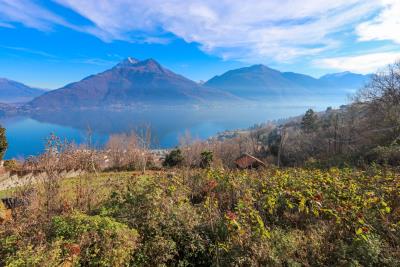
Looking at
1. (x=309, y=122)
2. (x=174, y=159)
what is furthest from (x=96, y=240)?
(x=309, y=122)

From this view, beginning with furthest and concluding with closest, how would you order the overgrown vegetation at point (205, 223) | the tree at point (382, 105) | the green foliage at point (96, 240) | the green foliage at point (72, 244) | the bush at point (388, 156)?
the tree at point (382, 105) → the bush at point (388, 156) → the overgrown vegetation at point (205, 223) → the green foliage at point (96, 240) → the green foliage at point (72, 244)

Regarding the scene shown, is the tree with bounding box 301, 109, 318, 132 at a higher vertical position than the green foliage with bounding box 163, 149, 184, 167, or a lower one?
higher

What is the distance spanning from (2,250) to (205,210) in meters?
3.12

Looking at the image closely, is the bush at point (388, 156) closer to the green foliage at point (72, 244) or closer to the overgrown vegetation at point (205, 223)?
the overgrown vegetation at point (205, 223)

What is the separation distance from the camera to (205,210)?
5.01 meters

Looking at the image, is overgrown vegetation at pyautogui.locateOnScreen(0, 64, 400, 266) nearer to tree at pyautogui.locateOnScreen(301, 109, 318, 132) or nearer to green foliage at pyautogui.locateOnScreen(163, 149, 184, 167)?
green foliage at pyautogui.locateOnScreen(163, 149, 184, 167)

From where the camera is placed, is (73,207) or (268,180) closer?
(73,207)

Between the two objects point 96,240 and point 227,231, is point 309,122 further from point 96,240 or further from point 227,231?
point 96,240

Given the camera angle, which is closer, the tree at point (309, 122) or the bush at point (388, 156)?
the bush at point (388, 156)

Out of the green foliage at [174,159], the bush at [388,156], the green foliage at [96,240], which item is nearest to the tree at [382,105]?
the bush at [388,156]

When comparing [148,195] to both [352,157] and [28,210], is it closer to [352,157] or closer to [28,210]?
[28,210]

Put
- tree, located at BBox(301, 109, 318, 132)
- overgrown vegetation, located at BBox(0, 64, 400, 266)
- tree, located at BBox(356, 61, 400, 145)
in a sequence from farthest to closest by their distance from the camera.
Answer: tree, located at BBox(301, 109, 318, 132) → tree, located at BBox(356, 61, 400, 145) → overgrown vegetation, located at BBox(0, 64, 400, 266)

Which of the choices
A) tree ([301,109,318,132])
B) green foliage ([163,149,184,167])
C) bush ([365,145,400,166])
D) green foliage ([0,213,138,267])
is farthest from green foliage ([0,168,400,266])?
tree ([301,109,318,132])

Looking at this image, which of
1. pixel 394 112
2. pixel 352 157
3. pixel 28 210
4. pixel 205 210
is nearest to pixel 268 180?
pixel 205 210
